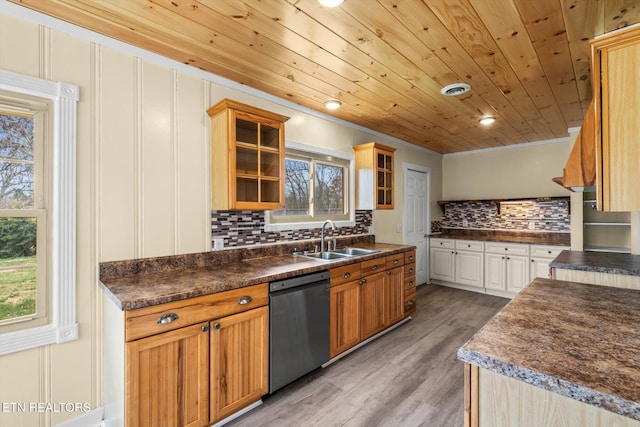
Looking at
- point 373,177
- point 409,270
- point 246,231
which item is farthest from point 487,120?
point 246,231

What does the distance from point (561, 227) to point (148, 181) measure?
5.38 metres

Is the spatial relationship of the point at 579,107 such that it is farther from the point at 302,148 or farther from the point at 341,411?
the point at 341,411

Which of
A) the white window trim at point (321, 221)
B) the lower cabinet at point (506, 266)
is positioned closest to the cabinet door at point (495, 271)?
the lower cabinet at point (506, 266)

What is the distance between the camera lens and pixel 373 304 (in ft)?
9.66

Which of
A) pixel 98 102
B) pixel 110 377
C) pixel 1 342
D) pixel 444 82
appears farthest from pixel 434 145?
pixel 1 342

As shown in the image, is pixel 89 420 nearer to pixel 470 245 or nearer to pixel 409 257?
pixel 409 257

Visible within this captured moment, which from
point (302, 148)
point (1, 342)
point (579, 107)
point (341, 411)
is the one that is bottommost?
point (341, 411)

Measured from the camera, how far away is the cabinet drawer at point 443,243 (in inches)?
193

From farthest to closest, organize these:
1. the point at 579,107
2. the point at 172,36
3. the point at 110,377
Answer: the point at 579,107
the point at 172,36
the point at 110,377

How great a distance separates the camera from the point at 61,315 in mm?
1727

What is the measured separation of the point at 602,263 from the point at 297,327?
2.42 metres

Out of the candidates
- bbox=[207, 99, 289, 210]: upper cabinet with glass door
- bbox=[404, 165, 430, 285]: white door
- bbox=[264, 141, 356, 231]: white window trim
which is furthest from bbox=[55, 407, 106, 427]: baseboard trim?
bbox=[404, 165, 430, 285]: white door

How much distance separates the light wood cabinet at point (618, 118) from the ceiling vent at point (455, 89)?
52.8 inches

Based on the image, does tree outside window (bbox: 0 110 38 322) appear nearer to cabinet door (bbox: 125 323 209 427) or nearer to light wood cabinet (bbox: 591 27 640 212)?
cabinet door (bbox: 125 323 209 427)
